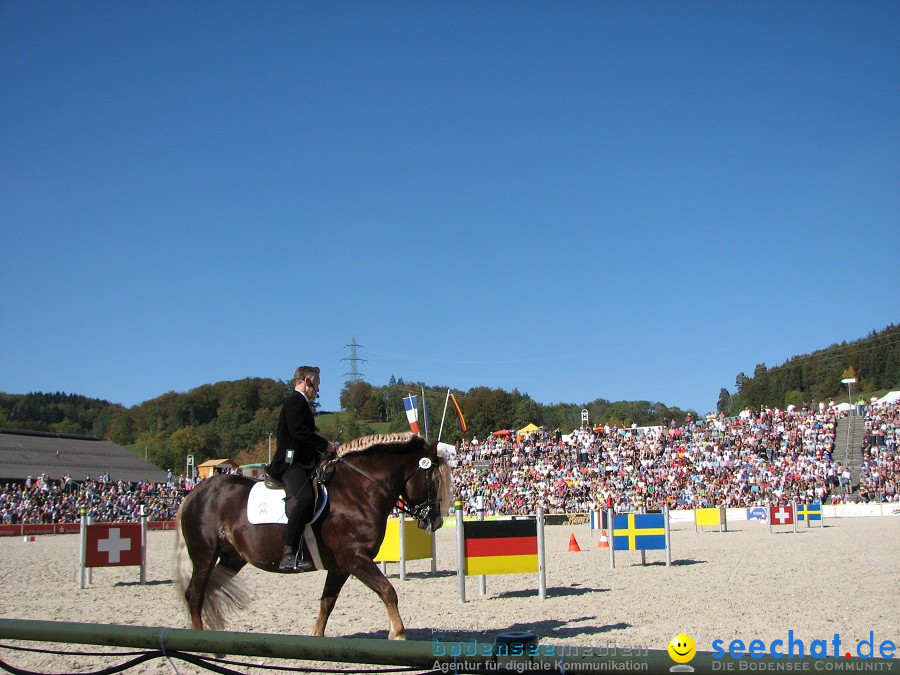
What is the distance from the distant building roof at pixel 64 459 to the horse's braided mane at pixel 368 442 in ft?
181

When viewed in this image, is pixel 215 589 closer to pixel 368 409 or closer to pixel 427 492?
pixel 427 492

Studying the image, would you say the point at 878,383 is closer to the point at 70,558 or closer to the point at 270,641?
the point at 70,558

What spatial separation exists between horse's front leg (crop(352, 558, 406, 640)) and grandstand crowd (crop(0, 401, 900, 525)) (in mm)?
28670

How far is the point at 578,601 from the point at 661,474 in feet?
106

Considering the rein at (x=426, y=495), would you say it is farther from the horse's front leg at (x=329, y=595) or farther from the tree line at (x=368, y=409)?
the tree line at (x=368, y=409)

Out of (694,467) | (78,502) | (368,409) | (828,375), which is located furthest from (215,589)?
(828,375)

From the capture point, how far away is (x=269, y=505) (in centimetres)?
758

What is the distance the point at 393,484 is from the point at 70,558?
56.9 feet

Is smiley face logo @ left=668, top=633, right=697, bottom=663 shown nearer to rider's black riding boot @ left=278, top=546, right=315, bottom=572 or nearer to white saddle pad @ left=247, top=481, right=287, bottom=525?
rider's black riding boot @ left=278, top=546, right=315, bottom=572

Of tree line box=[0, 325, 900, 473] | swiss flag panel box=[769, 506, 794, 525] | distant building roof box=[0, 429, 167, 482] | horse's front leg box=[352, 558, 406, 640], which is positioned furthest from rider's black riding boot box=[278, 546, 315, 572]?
tree line box=[0, 325, 900, 473]

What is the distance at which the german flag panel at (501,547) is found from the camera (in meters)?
11.1

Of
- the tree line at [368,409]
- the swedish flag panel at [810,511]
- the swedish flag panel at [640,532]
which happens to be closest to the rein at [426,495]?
the swedish flag panel at [640,532]

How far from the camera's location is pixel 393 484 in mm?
7789

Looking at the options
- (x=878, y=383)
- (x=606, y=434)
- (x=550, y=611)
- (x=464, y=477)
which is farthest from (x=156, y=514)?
(x=878, y=383)
